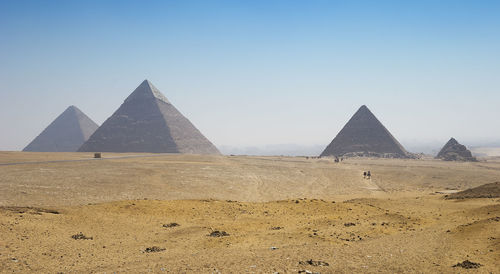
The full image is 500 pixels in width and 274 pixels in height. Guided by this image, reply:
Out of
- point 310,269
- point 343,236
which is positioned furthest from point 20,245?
point 343,236

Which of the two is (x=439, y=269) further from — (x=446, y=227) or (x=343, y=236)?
(x=446, y=227)

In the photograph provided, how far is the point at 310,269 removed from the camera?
32.9 feet

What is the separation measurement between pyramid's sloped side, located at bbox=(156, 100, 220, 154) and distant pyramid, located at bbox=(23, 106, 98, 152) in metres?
41.1

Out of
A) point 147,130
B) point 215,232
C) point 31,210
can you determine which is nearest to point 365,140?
point 147,130

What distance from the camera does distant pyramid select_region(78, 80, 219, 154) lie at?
132125 millimetres

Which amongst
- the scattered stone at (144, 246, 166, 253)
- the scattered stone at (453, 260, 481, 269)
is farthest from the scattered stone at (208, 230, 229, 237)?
the scattered stone at (453, 260, 481, 269)

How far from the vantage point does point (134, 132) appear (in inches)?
5477

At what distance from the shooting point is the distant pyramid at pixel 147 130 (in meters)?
132

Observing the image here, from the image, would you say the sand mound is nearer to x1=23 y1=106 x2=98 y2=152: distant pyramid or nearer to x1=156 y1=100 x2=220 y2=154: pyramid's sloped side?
x1=156 y1=100 x2=220 y2=154: pyramid's sloped side

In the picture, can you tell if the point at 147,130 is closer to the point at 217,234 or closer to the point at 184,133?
the point at 184,133

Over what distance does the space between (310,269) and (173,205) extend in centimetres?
1401

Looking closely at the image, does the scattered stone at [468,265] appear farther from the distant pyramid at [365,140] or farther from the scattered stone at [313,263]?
the distant pyramid at [365,140]

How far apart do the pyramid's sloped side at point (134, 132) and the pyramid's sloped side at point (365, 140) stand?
55.2 metres

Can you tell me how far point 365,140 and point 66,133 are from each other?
12718 centimetres
